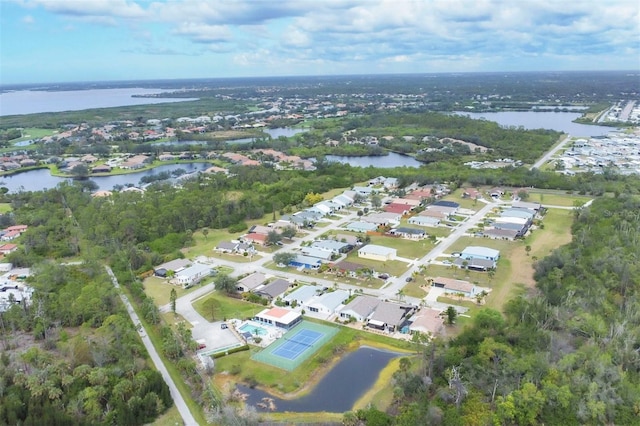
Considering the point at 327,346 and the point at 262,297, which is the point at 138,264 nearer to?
the point at 262,297

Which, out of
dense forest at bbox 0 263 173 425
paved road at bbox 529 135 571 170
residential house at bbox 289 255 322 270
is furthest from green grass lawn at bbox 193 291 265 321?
paved road at bbox 529 135 571 170

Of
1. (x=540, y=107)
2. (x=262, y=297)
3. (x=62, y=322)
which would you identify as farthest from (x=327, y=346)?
(x=540, y=107)

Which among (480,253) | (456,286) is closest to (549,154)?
(480,253)

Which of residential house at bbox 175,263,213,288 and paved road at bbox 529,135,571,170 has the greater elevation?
paved road at bbox 529,135,571,170

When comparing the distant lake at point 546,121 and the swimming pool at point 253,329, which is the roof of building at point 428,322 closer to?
the swimming pool at point 253,329

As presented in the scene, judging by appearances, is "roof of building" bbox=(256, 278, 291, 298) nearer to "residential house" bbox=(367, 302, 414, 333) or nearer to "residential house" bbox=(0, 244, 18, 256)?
"residential house" bbox=(367, 302, 414, 333)
